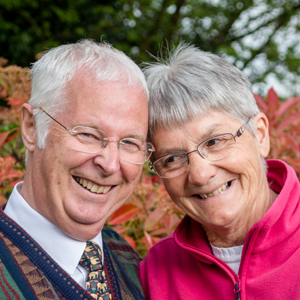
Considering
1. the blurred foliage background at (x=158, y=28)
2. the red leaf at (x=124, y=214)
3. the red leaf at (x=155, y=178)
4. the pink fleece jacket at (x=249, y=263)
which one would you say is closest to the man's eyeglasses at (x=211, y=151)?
the pink fleece jacket at (x=249, y=263)

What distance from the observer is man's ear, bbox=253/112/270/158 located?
1989mm

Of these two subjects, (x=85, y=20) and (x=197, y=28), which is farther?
(x=197, y=28)

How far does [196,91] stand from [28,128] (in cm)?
90

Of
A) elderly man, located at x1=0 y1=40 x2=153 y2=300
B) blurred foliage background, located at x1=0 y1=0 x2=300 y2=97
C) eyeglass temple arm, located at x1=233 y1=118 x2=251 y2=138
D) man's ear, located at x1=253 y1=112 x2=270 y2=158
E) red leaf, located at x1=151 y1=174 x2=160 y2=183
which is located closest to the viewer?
elderly man, located at x1=0 y1=40 x2=153 y2=300

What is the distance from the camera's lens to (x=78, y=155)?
1.64 m

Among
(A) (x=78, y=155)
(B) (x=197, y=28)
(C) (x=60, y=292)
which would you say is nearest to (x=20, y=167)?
(A) (x=78, y=155)

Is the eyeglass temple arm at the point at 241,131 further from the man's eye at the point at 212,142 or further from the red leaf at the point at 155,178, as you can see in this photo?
the red leaf at the point at 155,178

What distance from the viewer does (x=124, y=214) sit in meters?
2.24

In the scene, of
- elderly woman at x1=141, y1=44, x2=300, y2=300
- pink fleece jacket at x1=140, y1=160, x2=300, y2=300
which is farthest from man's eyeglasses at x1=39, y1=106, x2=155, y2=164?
pink fleece jacket at x1=140, y1=160, x2=300, y2=300

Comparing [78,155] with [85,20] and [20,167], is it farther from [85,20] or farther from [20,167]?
[85,20]

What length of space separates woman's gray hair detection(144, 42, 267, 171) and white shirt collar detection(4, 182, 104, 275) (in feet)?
2.37

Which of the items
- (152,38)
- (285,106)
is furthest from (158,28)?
(285,106)

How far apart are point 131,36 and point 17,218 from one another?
25.5 ft

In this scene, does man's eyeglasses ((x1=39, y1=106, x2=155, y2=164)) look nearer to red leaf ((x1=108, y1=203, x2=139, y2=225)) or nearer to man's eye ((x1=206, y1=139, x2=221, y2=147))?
man's eye ((x1=206, y1=139, x2=221, y2=147))
